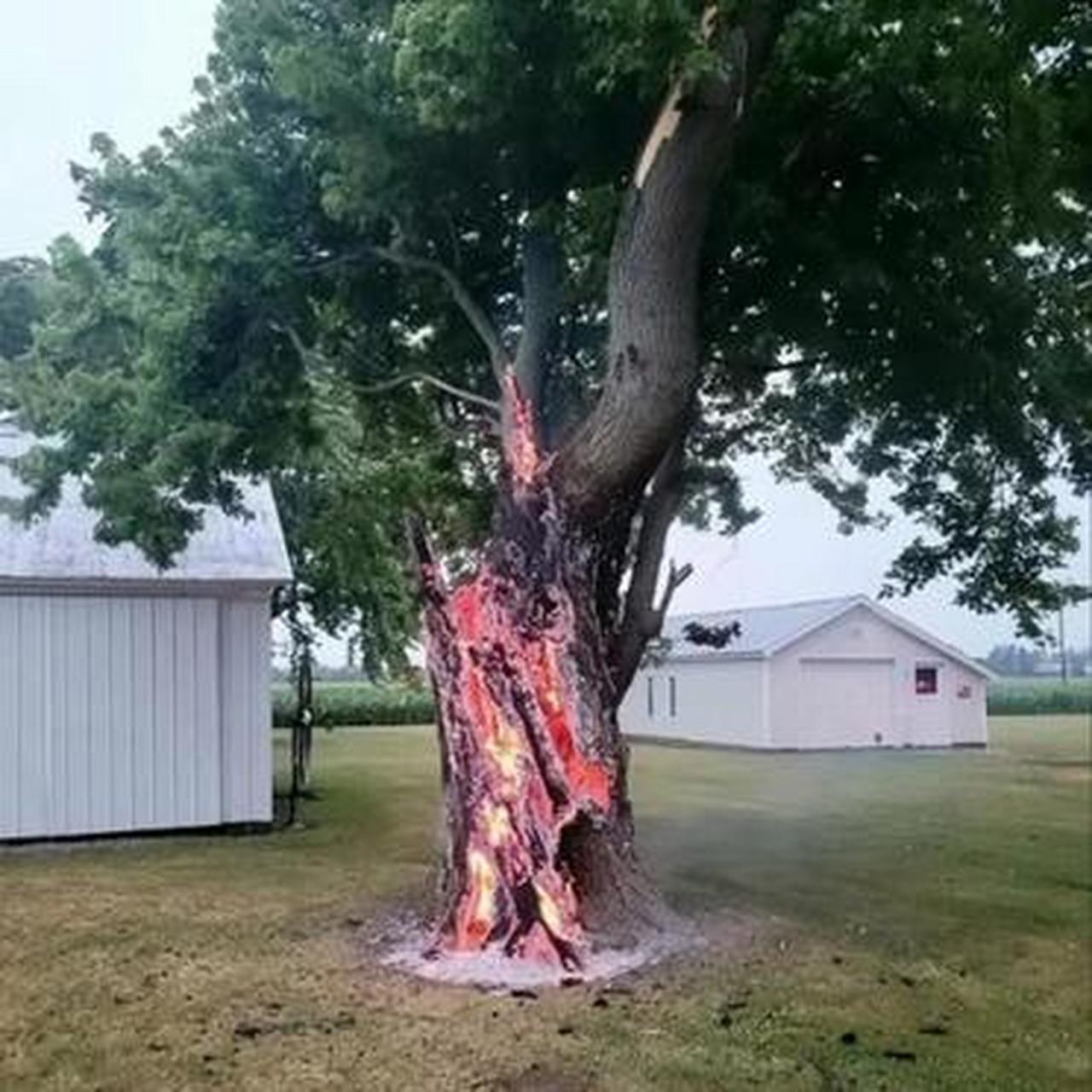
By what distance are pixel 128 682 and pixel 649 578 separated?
5.85 m

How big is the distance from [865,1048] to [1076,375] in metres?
6.25

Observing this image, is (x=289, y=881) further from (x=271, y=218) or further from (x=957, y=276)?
(x=957, y=276)

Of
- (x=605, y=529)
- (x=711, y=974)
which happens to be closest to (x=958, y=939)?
(x=711, y=974)

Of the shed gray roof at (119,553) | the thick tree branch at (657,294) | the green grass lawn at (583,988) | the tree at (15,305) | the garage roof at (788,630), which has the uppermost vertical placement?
the tree at (15,305)

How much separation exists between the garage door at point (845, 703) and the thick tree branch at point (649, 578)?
66.8 feet

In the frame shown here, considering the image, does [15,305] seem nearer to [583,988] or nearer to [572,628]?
[572,628]

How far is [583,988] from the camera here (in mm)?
6848

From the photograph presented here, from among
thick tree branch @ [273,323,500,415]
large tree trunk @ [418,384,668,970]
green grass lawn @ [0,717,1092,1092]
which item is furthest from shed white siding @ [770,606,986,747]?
large tree trunk @ [418,384,668,970]

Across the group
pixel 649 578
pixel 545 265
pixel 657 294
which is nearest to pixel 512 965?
pixel 649 578

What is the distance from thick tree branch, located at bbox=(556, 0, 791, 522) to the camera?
293 inches

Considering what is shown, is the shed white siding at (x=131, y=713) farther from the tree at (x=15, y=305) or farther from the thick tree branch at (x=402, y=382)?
the tree at (x=15, y=305)

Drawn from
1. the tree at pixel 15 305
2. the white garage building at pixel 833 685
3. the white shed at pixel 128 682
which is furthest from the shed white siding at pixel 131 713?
the white garage building at pixel 833 685

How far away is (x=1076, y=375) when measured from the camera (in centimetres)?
1028

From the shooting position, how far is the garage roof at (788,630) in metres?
29.2
